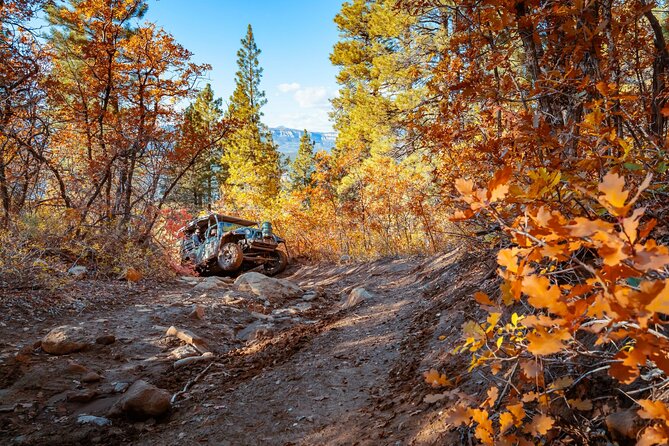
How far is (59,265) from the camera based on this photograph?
6.82m

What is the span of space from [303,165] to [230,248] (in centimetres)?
2474

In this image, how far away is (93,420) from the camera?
270 centimetres

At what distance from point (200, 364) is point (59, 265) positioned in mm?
4781

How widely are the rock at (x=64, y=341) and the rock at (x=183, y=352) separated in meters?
0.91

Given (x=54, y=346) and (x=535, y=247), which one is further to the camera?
(x=54, y=346)

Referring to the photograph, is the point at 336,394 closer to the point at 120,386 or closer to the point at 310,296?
the point at 120,386

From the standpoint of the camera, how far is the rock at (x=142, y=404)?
2.74 metres

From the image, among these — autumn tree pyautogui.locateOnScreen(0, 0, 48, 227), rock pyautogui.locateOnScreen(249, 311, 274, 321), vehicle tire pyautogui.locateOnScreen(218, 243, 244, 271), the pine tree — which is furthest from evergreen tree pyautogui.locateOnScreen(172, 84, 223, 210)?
rock pyautogui.locateOnScreen(249, 311, 274, 321)

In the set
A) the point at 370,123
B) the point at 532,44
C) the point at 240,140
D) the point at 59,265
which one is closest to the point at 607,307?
the point at 532,44

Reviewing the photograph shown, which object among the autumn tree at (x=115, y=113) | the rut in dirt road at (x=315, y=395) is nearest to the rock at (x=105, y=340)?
the rut in dirt road at (x=315, y=395)

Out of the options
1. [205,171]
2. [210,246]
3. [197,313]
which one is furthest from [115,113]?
[205,171]

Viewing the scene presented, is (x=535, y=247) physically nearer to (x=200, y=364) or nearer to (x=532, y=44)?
(x=532, y=44)

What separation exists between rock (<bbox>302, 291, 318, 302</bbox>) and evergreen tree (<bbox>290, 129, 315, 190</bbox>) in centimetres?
2682

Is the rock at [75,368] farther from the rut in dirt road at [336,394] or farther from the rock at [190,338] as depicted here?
the rut in dirt road at [336,394]
